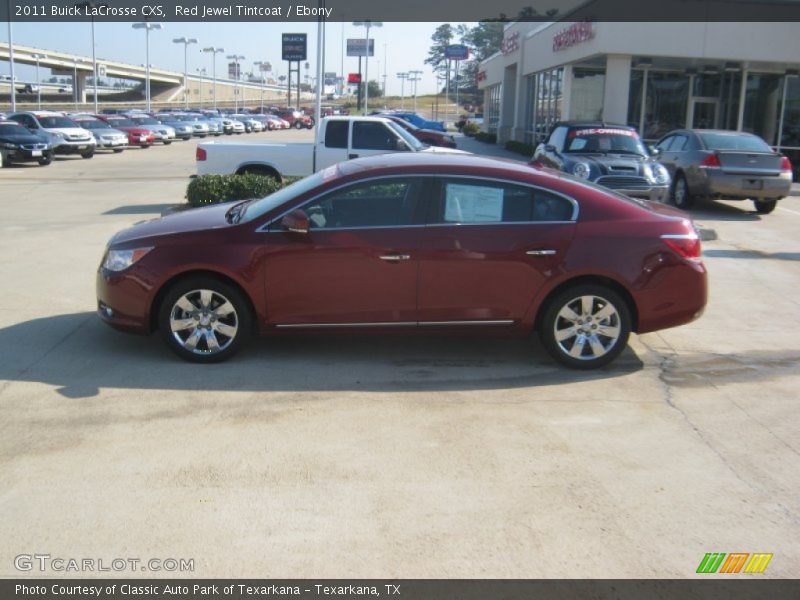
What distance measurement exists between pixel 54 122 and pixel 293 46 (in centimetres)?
7294

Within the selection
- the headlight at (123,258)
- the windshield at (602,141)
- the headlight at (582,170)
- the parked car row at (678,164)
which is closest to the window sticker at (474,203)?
the headlight at (123,258)

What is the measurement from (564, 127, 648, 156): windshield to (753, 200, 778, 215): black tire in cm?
305

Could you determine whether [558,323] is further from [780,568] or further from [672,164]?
[672,164]

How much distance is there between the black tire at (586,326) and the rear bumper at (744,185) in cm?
1005

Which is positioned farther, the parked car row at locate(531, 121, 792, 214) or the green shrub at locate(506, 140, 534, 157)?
the green shrub at locate(506, 140, 534, 157)

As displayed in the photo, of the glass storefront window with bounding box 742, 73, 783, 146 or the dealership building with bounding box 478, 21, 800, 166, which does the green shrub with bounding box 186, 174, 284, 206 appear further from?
the glass storefront window with bounding box 742, 73, 783, 146

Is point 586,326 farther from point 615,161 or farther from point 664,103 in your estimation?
point 664,103

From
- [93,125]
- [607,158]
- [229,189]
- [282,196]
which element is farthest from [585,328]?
[93,125]

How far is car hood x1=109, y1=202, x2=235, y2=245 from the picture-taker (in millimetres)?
6402

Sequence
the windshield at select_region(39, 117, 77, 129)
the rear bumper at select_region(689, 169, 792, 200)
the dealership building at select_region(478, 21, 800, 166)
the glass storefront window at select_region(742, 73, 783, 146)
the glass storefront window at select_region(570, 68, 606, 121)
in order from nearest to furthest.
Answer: the rear bumper at select_region(689, 169, 792, 200)
the dealership building at select_region(478, 21, 800, 166)
the glass storefront window at select_region(742, 73, 783, 146)
the glass storefront window at select_region(570, 68, 606, 121)
the windshield at select_region(39, 117, 77, 129)

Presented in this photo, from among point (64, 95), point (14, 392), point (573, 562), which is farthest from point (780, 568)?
point (64, 95)

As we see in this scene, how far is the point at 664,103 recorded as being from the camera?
28.2m

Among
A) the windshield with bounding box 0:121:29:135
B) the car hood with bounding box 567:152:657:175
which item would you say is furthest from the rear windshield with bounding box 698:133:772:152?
the windshield with bounding box 0:121:29:135
